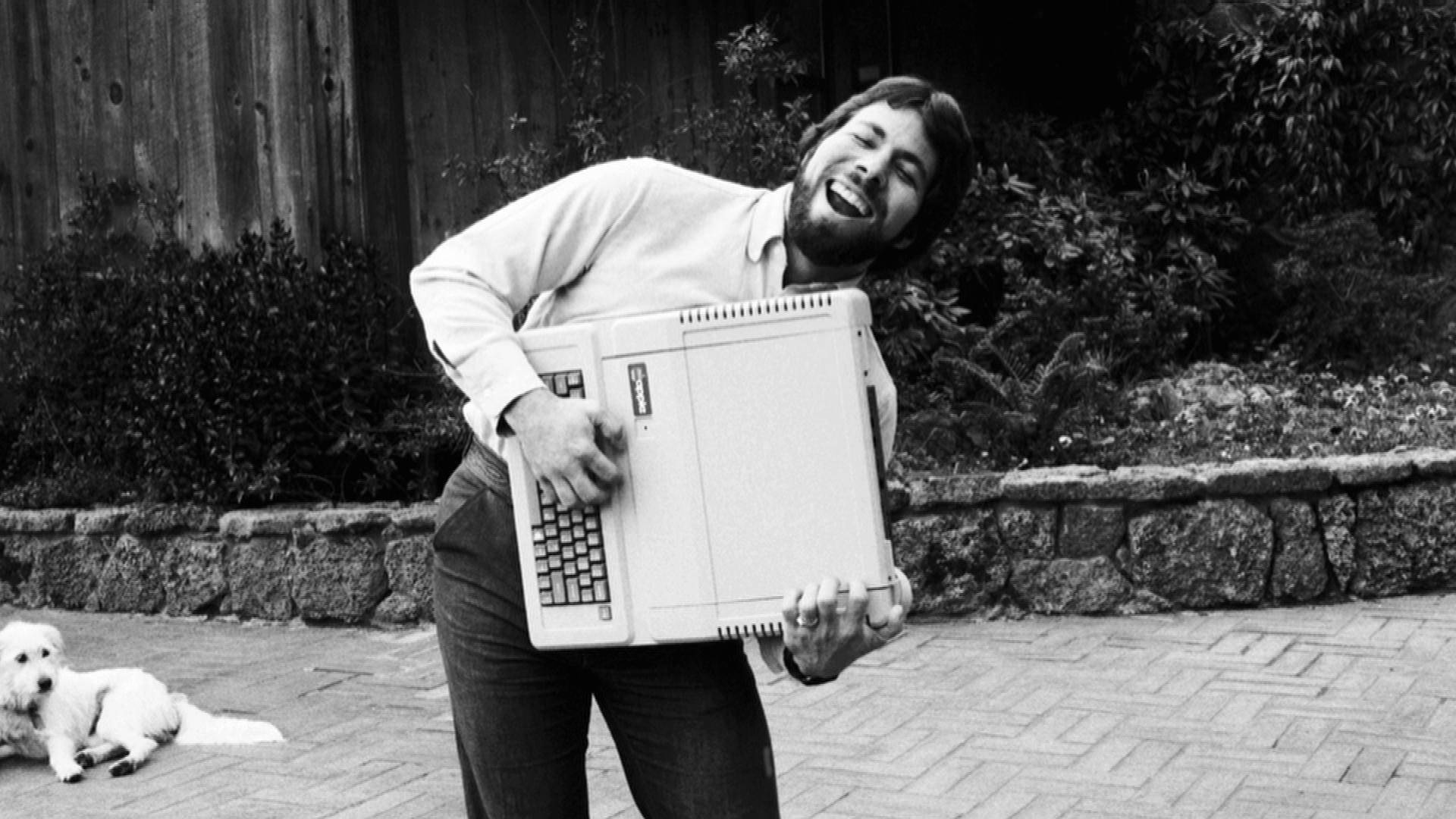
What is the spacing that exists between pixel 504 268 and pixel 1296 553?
4563mm

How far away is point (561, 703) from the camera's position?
7.83ft

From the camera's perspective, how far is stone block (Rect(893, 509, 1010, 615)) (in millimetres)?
6137

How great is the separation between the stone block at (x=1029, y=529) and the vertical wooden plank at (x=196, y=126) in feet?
12.2

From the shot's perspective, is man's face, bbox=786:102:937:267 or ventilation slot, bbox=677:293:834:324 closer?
ventilation slot, bbox=677:293:834:324

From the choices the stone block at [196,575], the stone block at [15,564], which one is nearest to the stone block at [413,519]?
the stone block at [196,575]

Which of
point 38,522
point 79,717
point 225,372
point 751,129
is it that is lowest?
point 79,717

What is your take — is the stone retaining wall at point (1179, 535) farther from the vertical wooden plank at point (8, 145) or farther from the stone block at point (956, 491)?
the vertical wooden plank at point (8, 145)

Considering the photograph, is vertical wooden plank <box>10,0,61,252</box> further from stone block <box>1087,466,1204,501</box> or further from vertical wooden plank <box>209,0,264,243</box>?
stone block <box>1087,466,1204,501</box>

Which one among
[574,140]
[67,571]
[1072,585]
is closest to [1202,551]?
[1072,585]

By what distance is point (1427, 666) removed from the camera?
5262 mm

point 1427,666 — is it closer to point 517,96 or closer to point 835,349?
point 835,349

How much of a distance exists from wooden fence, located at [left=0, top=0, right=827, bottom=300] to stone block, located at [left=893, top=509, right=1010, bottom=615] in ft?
8.68

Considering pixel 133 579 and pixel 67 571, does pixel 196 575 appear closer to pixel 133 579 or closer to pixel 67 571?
pixel 133 579

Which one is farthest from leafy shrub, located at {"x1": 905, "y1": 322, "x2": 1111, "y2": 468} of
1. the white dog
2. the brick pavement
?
the white dog
